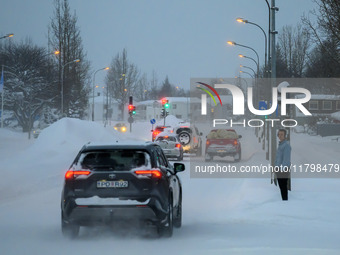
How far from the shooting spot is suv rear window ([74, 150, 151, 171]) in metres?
9.66

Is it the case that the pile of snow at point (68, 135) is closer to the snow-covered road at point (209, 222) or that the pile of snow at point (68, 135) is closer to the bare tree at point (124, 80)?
the snow-covered road at point (209, 222)

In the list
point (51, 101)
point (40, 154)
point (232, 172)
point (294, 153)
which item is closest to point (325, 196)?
point (232, 172)

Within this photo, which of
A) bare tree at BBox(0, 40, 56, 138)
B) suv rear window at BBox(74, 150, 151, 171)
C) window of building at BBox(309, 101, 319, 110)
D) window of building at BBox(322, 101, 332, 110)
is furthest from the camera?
window of building at BBox(309, 101, 319, 110)

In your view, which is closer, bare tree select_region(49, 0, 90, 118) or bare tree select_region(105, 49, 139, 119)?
bare tree select_region(49, 0, 90, 118)

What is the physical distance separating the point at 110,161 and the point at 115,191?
0.55m

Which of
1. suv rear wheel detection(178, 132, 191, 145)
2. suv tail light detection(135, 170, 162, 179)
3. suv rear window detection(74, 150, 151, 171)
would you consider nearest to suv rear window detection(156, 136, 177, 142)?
suv rear wheel detection(178, 132, 191, 145)

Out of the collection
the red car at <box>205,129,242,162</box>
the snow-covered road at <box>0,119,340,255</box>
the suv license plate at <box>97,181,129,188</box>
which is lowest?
the snow-covered road at <box>0,119,340,255</box>

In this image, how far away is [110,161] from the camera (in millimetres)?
9812

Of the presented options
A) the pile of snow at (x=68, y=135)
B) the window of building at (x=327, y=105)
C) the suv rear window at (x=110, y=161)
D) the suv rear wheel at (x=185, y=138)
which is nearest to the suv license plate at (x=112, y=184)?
the suv rear window at (x=110, y=161)

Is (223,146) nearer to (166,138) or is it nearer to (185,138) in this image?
(166,138)

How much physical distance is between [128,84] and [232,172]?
105 meters

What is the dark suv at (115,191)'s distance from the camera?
9.40 m

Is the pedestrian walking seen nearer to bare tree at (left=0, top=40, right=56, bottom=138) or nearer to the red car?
the red car

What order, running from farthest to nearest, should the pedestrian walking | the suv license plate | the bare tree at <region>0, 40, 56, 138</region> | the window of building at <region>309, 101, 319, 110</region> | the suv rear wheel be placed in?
the window of building at <region>309, 101, 319, 110</region> < the bare tree at <region>0, 40, 56, 138</region> < the suv rear wheel < the pedestrian walking < the suv license plate
